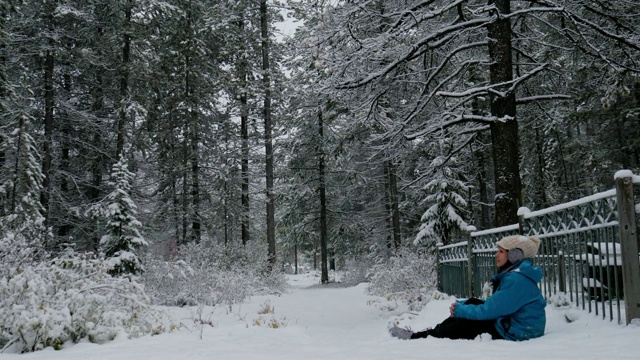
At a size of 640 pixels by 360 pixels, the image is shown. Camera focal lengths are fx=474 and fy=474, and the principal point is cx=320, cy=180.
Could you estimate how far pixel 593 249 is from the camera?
4852mm

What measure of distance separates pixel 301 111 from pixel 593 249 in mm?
23075

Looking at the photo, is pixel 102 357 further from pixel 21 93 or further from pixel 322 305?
pixel 21 93

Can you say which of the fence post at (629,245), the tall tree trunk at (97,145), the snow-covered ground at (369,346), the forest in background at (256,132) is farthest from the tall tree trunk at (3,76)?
the fence post at (629,245)

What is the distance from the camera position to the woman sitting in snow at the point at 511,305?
15.3 ft

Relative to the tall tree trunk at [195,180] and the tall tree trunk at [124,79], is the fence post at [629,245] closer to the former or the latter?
the tall tree trunk at [124,79]

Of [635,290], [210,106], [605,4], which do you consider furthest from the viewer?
[210,106]

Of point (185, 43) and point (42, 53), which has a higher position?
point (185, 43)

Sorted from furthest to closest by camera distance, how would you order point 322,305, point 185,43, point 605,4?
point 185,43
point 322,305
point 605,4

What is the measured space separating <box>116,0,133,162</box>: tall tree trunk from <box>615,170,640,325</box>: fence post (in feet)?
53.0

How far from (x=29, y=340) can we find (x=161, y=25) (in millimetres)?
17447

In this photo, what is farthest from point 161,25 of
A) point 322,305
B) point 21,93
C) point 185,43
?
point 322,305

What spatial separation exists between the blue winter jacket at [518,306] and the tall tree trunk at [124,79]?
1540cm

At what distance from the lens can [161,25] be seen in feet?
65.8

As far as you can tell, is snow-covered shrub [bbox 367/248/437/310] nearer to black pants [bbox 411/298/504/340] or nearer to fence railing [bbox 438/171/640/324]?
fence railing [bbox 438/171/640/324]
